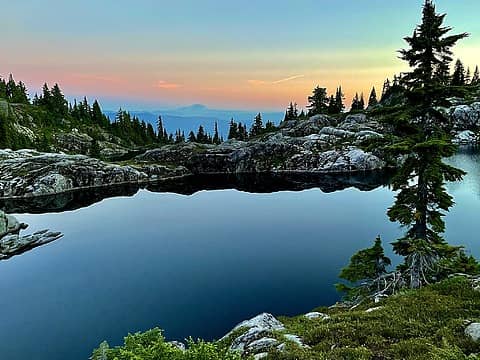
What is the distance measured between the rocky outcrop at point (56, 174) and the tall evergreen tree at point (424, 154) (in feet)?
316

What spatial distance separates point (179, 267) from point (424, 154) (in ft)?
101

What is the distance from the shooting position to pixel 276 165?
4973 inches

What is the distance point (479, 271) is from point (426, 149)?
26.8ft

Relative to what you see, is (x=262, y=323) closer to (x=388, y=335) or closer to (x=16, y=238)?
(x=388, y=335)

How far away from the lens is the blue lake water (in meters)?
30.9

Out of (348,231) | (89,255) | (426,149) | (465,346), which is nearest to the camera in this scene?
(465,346)

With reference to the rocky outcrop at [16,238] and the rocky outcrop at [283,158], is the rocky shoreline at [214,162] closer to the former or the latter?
the rocky outcrop at [283,158]

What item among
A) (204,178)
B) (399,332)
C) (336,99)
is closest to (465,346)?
(399,332)

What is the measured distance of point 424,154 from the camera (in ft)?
76.9

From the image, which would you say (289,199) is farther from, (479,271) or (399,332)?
(399,332)

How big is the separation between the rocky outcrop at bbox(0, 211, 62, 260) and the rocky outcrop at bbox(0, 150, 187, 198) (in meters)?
34.1

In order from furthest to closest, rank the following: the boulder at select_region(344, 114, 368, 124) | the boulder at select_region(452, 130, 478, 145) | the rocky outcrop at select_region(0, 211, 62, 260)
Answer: the boulder at select_region(344, 114, 368, 124)
the boulder at select_region(452, 130, 478, 145)
the rocky outcrop at select_region(0, 211, 62, 260)

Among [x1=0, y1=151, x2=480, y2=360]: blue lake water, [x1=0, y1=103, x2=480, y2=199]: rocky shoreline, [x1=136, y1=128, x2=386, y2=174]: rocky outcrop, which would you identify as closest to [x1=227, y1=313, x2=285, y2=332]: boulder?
[x1=0, y1=151, x2=480, y2=360]: blue lake water

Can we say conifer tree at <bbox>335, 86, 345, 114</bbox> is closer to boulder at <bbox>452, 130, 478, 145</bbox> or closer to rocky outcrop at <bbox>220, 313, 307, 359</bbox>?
boulder at <bbox>452, 130, 478, 145</bbox>
